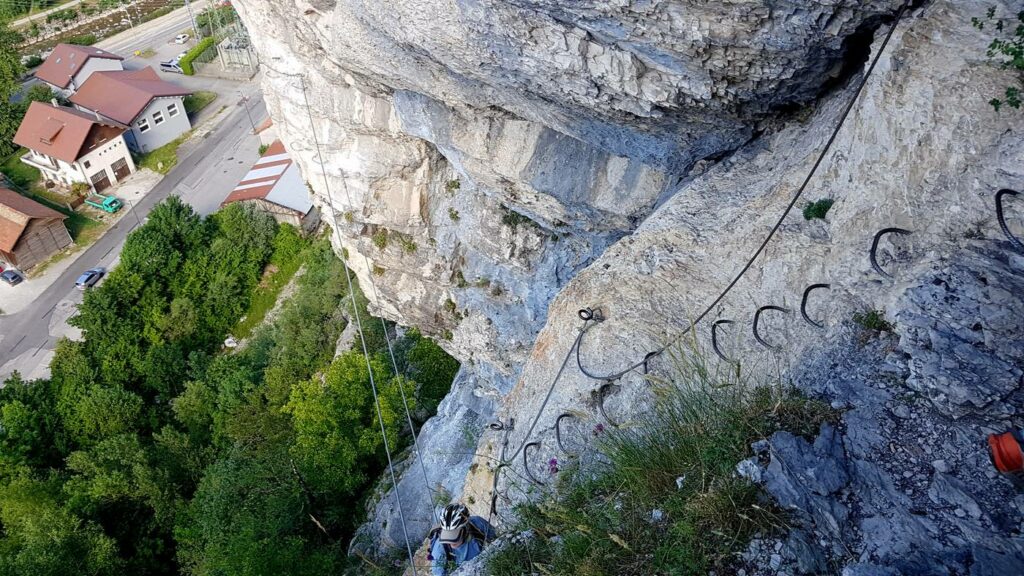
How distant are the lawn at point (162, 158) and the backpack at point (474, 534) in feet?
107

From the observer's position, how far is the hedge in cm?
4219

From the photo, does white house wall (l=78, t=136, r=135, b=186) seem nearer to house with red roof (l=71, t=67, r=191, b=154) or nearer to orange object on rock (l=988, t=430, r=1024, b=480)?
house with red roof (l=71, t=67, r=191, b=154)

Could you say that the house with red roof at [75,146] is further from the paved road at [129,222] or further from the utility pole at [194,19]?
the utility pole at [194,19]

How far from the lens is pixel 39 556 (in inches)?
673

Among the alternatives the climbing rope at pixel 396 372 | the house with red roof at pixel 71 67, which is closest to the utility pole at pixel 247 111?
the house with red roof at pixel 71 67

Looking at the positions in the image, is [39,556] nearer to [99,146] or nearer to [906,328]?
[906,328]

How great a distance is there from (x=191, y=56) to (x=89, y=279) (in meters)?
20.8

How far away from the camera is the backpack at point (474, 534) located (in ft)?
27.4

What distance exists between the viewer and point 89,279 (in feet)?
92.8

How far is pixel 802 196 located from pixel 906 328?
247 centimetres

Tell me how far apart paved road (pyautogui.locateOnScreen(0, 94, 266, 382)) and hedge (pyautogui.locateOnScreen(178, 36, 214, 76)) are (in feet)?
16.3

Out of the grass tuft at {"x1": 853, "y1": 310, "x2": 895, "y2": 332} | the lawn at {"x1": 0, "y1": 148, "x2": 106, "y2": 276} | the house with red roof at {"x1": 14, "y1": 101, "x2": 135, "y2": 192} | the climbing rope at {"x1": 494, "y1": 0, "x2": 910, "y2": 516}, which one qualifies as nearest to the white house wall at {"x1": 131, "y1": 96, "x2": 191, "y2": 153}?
the house with red roof at {"x1": 14, "y1": 101, "x2": 135, "y2": 192}

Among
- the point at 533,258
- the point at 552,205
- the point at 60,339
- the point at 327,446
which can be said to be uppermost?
the point at 552,205

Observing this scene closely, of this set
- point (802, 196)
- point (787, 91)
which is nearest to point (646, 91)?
point (787, 91)
